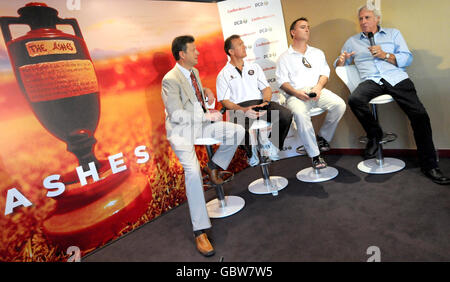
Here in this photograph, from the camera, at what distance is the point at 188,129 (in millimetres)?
2631

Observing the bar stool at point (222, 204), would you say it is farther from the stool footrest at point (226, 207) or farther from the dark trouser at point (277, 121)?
the dark trouser at point (277, 121)

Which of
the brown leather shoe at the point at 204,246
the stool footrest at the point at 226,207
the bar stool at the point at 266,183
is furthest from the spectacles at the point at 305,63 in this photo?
the brown leather shoe at the point at 204,246

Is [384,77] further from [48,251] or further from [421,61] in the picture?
[48,251]

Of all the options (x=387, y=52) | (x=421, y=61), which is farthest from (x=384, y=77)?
(x=421, y=61)

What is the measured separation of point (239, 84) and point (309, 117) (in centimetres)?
86

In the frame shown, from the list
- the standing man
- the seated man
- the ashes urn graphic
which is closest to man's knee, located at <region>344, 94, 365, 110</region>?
the seated man

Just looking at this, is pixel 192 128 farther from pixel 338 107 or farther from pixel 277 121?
pixel 338 107

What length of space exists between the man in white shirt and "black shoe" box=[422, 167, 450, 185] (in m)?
0.93

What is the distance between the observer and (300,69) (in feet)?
11.3

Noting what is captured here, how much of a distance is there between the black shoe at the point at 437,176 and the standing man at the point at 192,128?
1779 mm

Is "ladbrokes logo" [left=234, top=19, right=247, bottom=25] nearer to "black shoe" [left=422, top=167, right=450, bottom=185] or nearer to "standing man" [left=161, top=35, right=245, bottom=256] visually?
"standing man" [left=161, top=35, right=245, bottom=256]

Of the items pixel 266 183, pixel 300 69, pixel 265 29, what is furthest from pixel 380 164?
pixel 265 29

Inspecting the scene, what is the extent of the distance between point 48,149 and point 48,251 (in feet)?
2.70

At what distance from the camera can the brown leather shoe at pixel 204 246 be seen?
2334 mm
